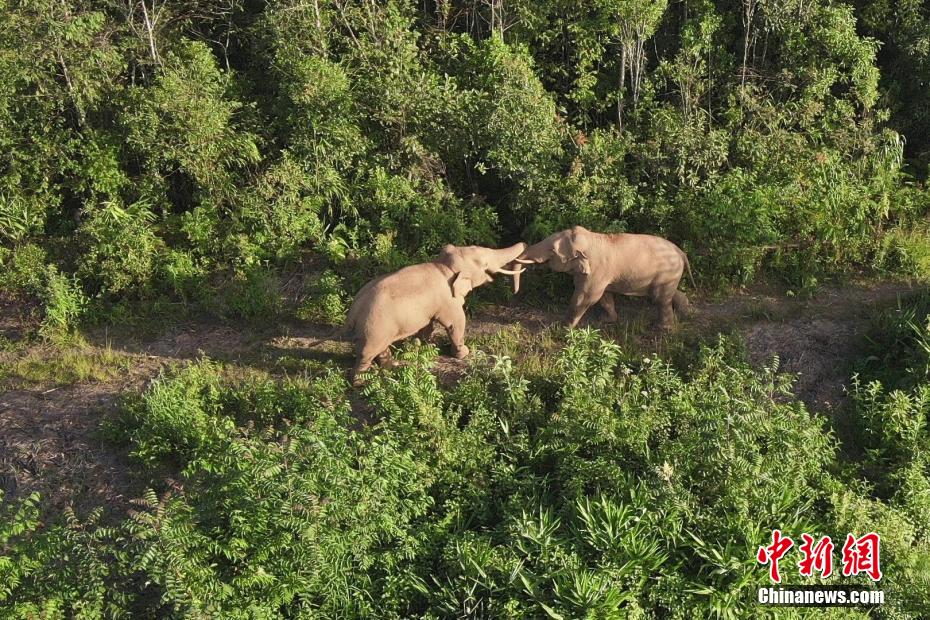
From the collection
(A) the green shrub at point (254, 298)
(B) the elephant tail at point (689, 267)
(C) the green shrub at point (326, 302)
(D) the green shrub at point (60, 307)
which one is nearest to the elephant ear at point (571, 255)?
(B) the elephant tail at point (689, 267)

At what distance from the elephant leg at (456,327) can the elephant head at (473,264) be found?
188 millimetres

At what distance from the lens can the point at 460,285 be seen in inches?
348

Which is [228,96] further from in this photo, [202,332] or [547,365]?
[547,365]

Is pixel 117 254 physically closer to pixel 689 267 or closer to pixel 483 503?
pixel 483 503

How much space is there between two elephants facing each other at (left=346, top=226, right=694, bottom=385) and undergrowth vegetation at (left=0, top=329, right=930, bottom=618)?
64 cm

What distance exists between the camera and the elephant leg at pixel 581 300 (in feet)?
30.6

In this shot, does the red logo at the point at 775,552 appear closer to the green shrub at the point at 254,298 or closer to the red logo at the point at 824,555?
the red logo at the point at 824,555

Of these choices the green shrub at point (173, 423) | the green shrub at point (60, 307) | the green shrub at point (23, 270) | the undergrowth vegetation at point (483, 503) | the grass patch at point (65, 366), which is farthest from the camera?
the green shrub at point (23, 270)

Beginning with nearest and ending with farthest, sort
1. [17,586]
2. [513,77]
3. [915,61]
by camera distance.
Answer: [17,586] → [513,77] → [915,61]

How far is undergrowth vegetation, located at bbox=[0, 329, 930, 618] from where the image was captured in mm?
5895

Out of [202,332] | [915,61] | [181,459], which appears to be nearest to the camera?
[181,459]

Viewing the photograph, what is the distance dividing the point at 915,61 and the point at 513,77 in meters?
6.23

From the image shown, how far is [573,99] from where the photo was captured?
39.4 feet

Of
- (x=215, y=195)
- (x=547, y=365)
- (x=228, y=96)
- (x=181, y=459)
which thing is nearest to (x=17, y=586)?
(x=181, y=459)
